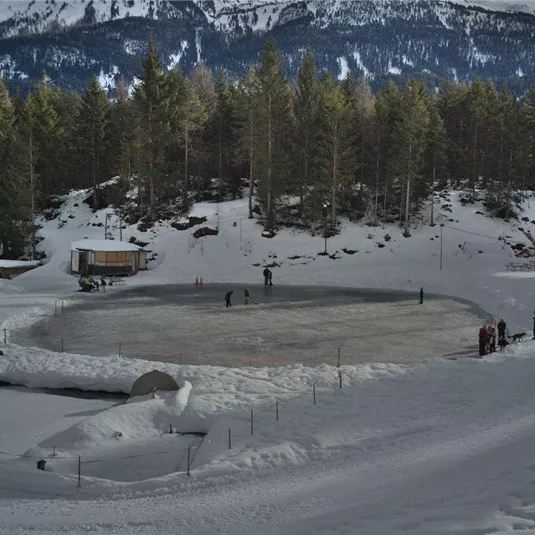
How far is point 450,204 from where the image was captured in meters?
51.3

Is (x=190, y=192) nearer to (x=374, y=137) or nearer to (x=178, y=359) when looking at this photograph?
(x=374, y=137)

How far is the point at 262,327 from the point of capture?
23906mm

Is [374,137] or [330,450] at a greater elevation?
[374,137]

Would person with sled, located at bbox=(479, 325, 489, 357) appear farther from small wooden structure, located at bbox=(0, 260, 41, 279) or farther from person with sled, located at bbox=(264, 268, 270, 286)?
small wooden structure, located at bbox=(0, 260, 41, 279)

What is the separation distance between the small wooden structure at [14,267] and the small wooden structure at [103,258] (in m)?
3.61

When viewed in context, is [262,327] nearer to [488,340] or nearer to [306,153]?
[488,340]

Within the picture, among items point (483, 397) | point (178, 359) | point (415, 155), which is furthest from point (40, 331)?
point (415, 155)

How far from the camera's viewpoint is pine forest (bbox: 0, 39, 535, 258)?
148ft

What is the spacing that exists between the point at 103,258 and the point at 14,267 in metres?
7.00

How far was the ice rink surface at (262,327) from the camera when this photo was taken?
63.8ft

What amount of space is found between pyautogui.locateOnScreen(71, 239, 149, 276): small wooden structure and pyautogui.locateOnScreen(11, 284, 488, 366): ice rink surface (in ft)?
20.7

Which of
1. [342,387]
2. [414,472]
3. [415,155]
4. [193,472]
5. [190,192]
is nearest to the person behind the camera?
[414,472]

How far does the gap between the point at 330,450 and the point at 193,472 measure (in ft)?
9.66

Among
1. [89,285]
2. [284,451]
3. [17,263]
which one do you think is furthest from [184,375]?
[17,263]
